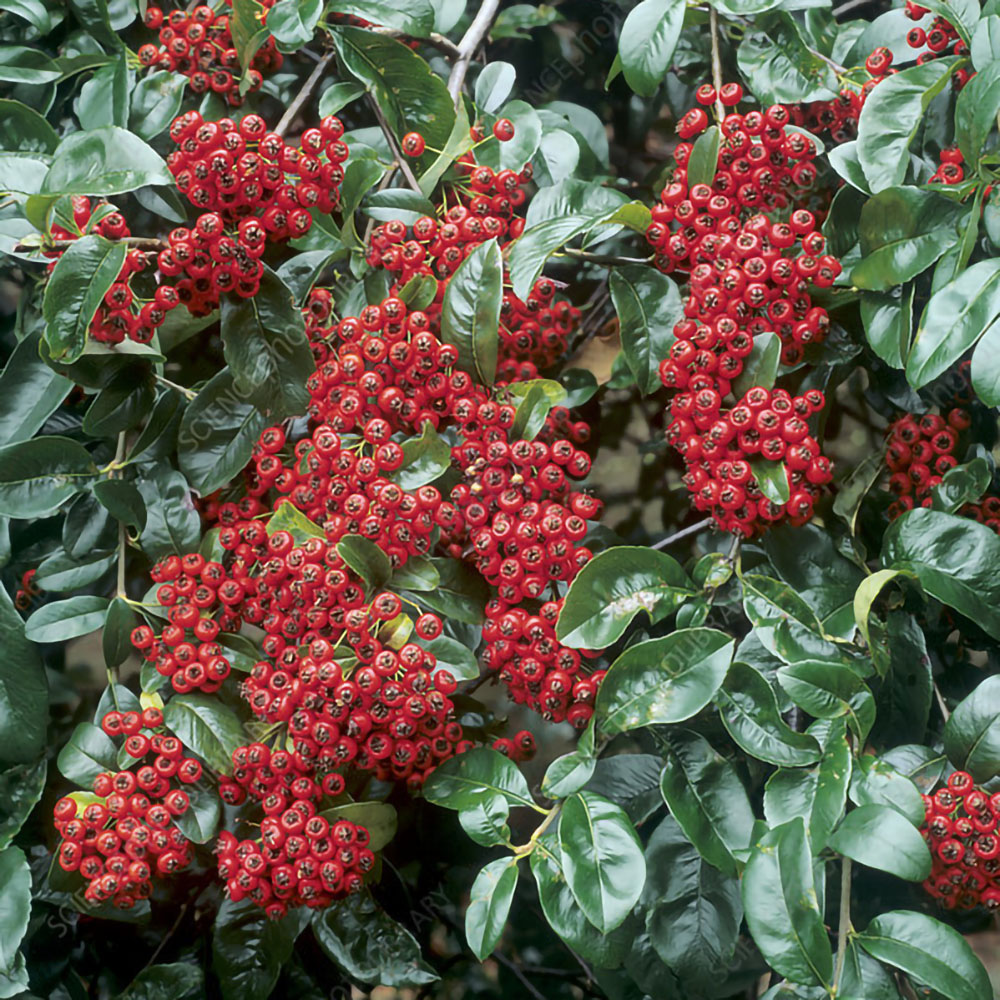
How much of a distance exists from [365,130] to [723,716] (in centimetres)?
73

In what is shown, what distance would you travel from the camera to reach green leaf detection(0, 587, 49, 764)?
1013 mm

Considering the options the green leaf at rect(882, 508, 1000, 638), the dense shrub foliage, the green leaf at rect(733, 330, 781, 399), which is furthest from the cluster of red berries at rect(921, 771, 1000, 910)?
the green leaf at rect(733, 330, 781, 399)

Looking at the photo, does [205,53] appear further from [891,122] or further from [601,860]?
[601,860]

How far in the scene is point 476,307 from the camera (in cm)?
92

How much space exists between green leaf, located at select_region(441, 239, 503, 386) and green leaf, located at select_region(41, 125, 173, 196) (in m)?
0.25

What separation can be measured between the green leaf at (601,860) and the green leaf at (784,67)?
2.18 feet

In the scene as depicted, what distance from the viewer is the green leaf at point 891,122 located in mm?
904

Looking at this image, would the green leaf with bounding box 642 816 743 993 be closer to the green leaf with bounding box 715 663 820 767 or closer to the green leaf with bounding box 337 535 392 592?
the green leaf with bounding box 715 663 820 767

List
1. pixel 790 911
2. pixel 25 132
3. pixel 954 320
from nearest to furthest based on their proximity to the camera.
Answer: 1. pixel 790 911
2. pixel 954 320
3. pixel 25 132

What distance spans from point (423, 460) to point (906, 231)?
451 mm

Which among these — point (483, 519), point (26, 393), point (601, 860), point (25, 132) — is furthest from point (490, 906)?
point (25, 132)

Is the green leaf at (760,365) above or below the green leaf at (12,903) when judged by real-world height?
above

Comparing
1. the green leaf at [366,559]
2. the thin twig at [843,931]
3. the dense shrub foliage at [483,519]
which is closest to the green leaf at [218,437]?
the dense shrub foliage at [483,519]

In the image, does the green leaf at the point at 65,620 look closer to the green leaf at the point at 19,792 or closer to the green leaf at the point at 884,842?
the green leaf at the point at 19,792
